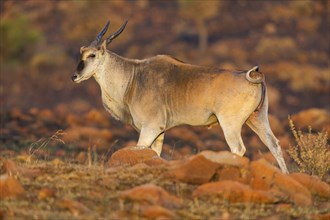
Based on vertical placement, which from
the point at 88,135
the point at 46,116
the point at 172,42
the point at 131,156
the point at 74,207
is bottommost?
the point at 88,135

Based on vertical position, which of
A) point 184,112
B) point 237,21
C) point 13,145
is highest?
point 237,21

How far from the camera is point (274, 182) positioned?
8781 mm

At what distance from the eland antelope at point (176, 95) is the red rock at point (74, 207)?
3.03 metres

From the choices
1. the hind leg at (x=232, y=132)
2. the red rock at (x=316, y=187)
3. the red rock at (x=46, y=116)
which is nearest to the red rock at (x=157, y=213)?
the red rock at (x=316, y=187)

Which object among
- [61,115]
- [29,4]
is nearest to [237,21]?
[29,4]

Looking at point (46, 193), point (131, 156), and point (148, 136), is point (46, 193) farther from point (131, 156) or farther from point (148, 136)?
point (148, 136)

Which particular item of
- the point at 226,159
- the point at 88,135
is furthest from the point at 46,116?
the point at 226,159

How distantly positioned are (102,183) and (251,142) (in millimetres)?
13484

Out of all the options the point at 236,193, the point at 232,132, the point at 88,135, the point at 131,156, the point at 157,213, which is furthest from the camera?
the point at 88,135

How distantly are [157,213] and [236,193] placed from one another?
1099 millimetres

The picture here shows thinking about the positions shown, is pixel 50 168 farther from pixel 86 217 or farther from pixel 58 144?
pixel 58 144

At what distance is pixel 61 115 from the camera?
25.2 metres

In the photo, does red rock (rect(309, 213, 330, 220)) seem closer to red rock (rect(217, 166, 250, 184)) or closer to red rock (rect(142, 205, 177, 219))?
red rock (rect(217, 166, 250, 184))

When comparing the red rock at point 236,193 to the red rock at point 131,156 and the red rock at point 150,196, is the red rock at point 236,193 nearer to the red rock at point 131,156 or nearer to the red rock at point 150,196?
the red rock at point 150,196
